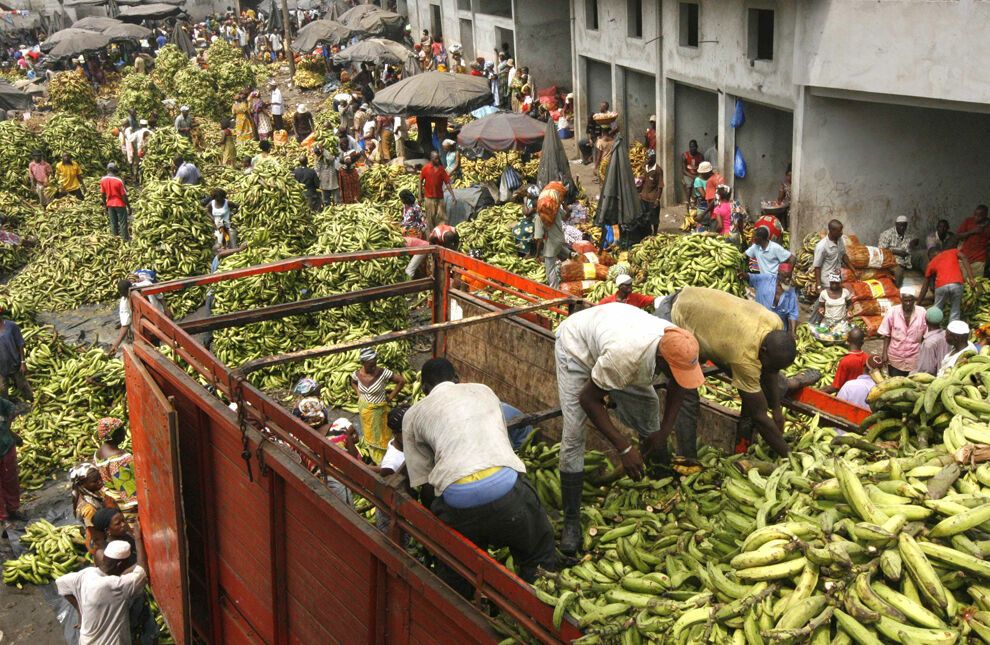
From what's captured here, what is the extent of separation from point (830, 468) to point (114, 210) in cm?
1579

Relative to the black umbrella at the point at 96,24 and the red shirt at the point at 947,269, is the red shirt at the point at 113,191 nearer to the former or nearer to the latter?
the red shirt at the point at 947,269

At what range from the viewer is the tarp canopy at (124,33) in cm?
3489

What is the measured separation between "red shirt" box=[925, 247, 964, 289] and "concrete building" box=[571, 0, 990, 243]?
68.3 inches

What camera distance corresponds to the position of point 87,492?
285 inches

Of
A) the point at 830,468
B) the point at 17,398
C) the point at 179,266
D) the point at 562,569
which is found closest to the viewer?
the point at 830,468

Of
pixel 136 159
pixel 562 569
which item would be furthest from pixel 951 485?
pixel 136 159

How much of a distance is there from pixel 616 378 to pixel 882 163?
10.2 metres

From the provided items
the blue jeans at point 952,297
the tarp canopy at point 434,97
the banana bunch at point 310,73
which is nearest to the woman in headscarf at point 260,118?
the tarp canopy at point 434,97

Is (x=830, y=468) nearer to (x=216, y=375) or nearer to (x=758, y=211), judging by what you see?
(x=216, y=375)

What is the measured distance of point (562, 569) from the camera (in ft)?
15.5

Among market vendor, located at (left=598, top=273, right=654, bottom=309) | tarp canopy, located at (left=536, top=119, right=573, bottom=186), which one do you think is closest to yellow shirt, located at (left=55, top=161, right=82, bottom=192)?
tarp canopy, located at (left=536, top=119, right=573, bottom=186)

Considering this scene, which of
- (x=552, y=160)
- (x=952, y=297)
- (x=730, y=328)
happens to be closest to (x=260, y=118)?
(x=552, y=160)

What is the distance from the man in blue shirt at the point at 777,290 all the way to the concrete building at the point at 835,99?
2.76 metres

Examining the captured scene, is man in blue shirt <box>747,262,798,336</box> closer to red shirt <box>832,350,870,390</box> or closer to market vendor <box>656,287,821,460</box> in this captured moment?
red shirt <box>832,350,870,390</box>
